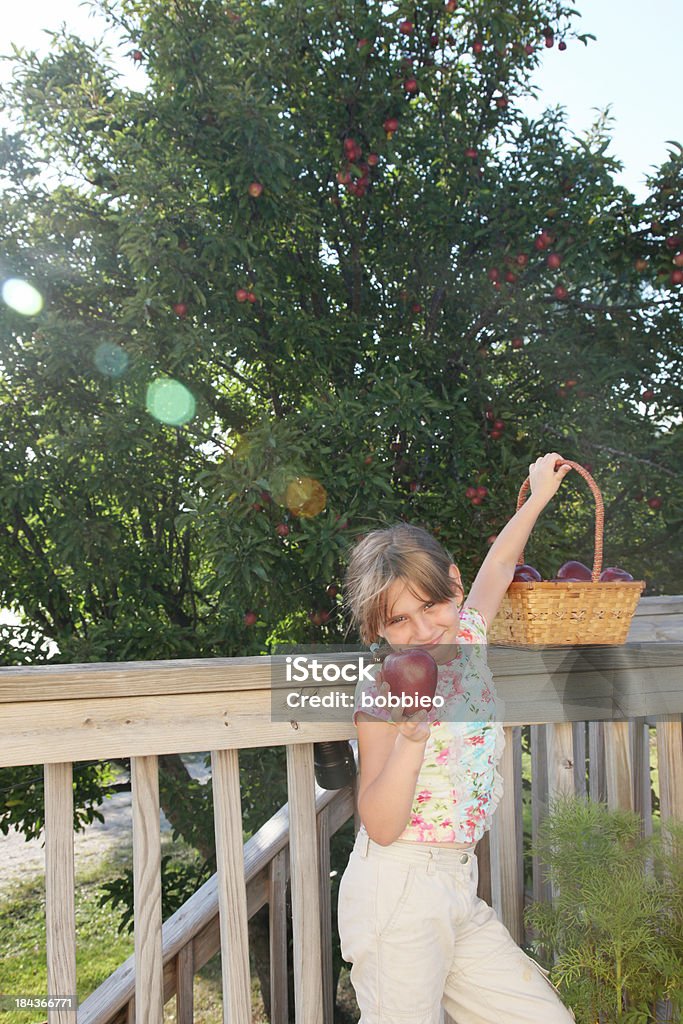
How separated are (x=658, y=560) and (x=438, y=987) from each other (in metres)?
2.47

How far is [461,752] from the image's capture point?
1.48m

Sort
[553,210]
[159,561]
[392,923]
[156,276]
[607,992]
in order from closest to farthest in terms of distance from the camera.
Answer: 1. [392,923]
2. [607,992]
3. [156,276]
4. [553,210]
5. [159,561]

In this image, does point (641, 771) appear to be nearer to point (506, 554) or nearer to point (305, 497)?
point (506, 554)

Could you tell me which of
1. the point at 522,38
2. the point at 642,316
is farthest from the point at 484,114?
the point at 642,316

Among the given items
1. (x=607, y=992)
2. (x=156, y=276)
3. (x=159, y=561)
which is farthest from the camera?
(x=159, y=561)

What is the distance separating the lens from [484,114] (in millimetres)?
3498

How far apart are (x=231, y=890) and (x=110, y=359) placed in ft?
7.79

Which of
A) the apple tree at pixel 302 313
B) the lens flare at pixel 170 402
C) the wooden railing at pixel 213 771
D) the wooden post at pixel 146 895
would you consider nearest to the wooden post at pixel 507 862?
the wooden railing at pixel 213 771

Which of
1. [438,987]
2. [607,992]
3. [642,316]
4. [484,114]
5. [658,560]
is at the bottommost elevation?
[607,992]

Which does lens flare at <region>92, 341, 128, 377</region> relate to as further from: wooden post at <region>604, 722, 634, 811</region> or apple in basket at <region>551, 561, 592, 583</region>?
wooden post at <region>604, 722, 634, 811</region>

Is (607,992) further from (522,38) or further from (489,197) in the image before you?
(522,38)

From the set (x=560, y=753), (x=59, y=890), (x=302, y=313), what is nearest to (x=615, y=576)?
(x=560, y=753)

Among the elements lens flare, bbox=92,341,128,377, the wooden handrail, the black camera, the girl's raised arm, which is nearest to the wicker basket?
the girl's raised arm

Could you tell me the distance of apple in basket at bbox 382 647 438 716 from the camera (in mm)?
1188
